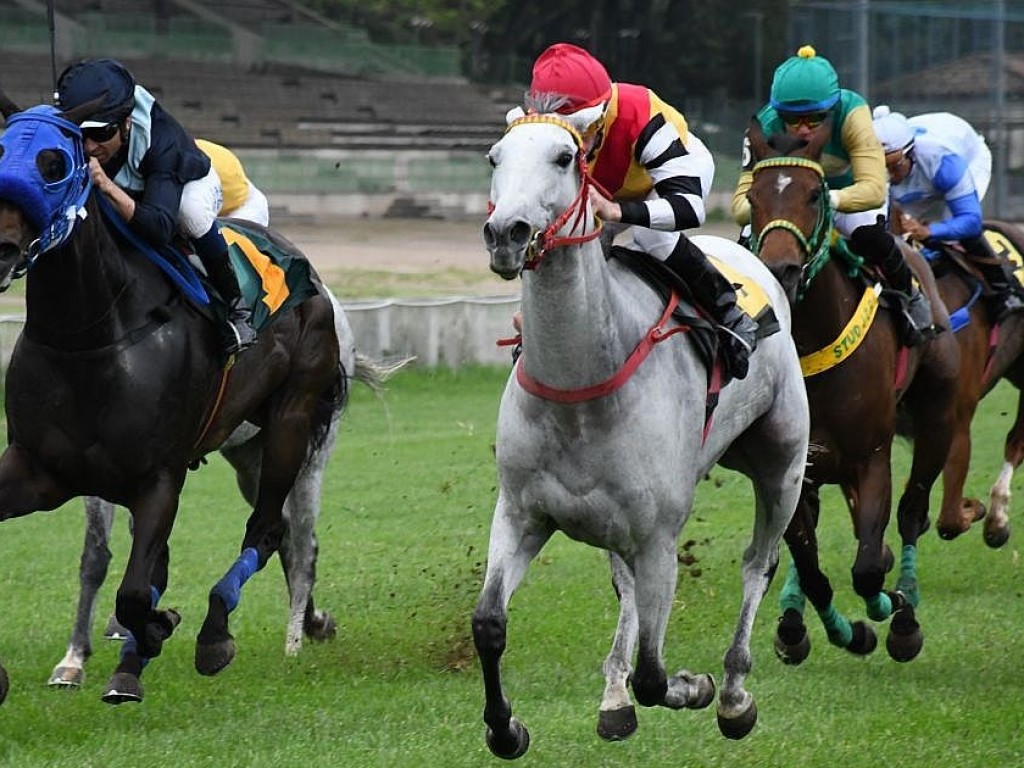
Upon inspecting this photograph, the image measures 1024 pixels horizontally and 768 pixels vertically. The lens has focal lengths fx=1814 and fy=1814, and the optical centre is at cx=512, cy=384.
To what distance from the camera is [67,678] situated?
7.34 meters

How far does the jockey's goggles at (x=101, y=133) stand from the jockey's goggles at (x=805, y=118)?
8.97 ft

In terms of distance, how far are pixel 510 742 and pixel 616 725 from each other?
38 centimetres

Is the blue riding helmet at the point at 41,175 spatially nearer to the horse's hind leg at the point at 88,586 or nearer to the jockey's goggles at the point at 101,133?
the jockey's goggles at the point at 101,133

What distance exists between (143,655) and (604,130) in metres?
2.43

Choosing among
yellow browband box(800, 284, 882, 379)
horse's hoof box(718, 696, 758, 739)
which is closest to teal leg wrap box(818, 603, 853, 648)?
yellow browband box(800, 284, 882, 379)

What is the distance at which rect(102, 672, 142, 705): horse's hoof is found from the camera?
20.4 ft

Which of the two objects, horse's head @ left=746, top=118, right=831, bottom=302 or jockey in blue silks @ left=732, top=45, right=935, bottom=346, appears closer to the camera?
horse's head @ left=746, top=118, right=831, bottom=302

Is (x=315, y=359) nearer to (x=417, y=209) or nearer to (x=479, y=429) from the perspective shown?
(x=479, y=429)

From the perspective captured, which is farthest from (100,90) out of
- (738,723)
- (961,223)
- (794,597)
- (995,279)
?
(995,279)

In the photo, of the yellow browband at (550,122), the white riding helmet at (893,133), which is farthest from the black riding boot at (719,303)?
the white riding helmet at (893,133)

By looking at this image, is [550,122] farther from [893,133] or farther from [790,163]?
[893,133]

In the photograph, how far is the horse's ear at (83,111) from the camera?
19.3ft

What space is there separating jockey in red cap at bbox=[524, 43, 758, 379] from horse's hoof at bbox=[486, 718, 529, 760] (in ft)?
4.44

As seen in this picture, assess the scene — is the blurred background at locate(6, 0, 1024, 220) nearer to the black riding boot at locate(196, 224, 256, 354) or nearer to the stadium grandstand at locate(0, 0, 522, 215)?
the stadium grandstand at locate(0, 0, 522, 215)
